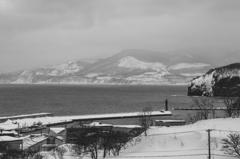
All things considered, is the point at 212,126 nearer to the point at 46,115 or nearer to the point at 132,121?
the point at 132,121

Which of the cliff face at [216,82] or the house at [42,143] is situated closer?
the house at [42,143]

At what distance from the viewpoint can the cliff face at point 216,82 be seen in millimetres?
163000

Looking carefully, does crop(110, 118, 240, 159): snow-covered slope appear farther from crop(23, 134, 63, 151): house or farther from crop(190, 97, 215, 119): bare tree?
crop(190, 97, 215, 119): bare tree

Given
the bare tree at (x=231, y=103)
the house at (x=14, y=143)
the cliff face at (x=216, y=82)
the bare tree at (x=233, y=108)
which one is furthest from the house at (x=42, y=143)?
the cliff face at (x=216, y=82)

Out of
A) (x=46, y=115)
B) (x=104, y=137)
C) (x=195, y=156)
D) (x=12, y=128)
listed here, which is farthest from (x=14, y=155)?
(x=46, y=115)

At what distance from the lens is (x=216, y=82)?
16712 cm

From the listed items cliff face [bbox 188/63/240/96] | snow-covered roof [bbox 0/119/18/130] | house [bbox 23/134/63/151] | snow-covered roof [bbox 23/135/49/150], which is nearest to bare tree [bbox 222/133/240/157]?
house [bbox 23/134/63/151]

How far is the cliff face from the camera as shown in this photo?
163 meters

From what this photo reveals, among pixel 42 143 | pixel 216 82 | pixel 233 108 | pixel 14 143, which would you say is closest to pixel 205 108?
pixel 233 108

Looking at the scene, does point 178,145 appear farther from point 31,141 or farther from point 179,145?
point 31,141

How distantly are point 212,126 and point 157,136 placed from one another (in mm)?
5073

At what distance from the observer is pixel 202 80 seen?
576ft

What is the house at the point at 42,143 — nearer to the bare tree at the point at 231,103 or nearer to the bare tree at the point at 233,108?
the bare tree at the point at 231,103

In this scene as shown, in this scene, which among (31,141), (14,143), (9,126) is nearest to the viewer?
(14,143)
